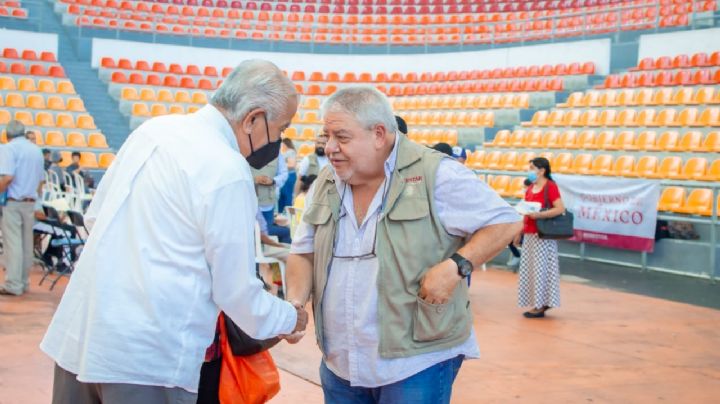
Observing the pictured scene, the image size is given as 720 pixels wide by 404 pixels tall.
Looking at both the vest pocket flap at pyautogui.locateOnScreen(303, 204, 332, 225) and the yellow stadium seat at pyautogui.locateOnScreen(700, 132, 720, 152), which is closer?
the vest pocket flap at pyautogui.locateOnScreen(303, 204, 332, 225)

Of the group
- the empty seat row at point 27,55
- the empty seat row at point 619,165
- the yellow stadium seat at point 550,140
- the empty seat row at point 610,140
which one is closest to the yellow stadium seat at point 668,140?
the empty seat row at point 610,140

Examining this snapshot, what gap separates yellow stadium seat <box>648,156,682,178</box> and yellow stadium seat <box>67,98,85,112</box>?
13.3m

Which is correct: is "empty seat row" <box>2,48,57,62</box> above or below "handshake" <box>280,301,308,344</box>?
above

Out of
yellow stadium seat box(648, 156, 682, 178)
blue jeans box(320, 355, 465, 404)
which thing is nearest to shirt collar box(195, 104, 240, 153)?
blue jeans box(320, 355, 465, 404)

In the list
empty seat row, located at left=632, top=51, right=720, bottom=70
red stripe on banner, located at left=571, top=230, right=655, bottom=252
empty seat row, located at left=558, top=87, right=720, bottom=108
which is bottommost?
red stripe on banner, located at left=571, top=230, right=655, bottom=252

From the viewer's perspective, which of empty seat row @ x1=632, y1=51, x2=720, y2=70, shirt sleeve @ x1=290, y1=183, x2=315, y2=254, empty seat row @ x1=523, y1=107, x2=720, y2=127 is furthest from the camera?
empty seat row @ x1=632, y1=51, x2=720, y2=70

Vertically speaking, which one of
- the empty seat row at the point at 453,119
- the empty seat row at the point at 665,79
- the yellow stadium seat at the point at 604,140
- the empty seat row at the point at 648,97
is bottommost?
the yellow stadium seat at the point at 604,140

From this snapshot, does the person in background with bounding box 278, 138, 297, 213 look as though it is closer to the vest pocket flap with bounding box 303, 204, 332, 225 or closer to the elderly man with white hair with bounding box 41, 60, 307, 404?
the vest pocket flap with bounding box 303, 204, 332, 225

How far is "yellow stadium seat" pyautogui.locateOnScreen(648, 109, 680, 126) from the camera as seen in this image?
16312 millimetres

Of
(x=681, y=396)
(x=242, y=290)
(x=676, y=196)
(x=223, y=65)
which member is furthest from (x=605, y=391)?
(x=223, y=65)

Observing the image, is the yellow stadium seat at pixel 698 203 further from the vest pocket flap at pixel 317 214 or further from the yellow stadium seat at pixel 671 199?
the vest pocket flap at pixel 317 214

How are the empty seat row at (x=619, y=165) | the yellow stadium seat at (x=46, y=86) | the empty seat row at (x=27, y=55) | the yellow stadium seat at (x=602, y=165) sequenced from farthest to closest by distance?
the empty seat row at (x=27, y=55)
the yellow stadium seat at (x=46, y=86)
the yellow stadium seat at (x=602, y=165)
the empty seat row at (x=619, y=165)

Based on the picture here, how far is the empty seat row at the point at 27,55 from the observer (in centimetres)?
2339

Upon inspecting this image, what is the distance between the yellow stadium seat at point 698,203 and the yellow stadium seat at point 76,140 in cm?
1270
